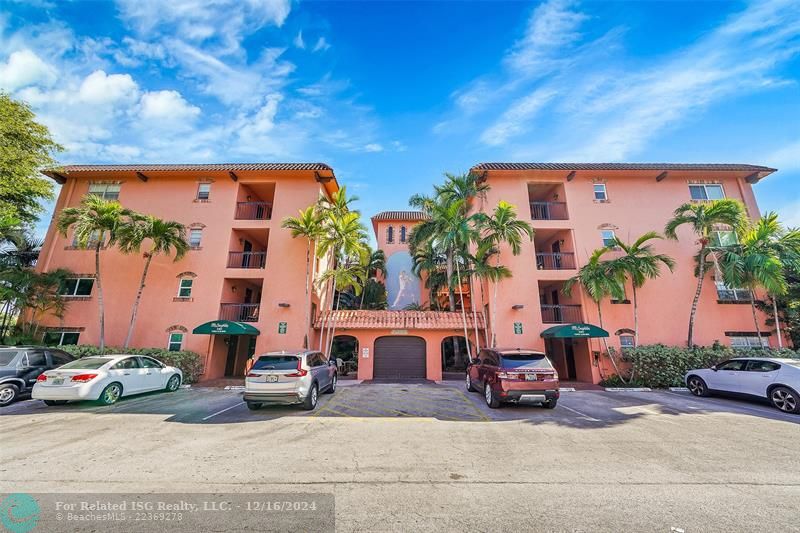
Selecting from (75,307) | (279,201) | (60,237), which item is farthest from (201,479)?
(60,237)

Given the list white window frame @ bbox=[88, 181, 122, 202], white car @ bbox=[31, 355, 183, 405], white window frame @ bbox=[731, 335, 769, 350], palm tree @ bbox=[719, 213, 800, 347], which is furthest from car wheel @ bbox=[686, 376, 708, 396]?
white window frame @ bbox=[88, 181, 122, 202]

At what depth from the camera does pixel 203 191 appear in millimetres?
18000

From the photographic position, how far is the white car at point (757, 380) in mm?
9055

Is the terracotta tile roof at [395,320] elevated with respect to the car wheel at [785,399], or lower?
elevated

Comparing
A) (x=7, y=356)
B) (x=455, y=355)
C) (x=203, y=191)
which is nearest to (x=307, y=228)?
(x=203, y=191)

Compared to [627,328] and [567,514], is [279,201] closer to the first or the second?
[567,514]

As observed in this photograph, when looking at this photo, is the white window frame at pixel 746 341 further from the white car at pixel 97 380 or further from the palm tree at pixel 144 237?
the palm tree at pixel 144 237

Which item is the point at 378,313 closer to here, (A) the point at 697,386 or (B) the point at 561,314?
(B) the point at 561,314

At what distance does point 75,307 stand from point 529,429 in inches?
Result: 867

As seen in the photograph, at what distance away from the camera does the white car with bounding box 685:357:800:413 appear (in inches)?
356

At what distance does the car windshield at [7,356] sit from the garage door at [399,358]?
13.1m

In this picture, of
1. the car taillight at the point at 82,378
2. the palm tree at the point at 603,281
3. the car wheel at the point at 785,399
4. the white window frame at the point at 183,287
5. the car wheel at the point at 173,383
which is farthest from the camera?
the white window frame at the point at 183,287

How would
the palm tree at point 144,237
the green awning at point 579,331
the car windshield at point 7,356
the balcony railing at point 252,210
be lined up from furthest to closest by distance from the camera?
the balcony railing at point 252,210 → the palm tree at point 144,237 → the green awning at point 579,331 → the car windshield at point 7,356

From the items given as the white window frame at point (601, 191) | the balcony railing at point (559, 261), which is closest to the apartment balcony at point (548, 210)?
the white window frame at point (601, 191)
